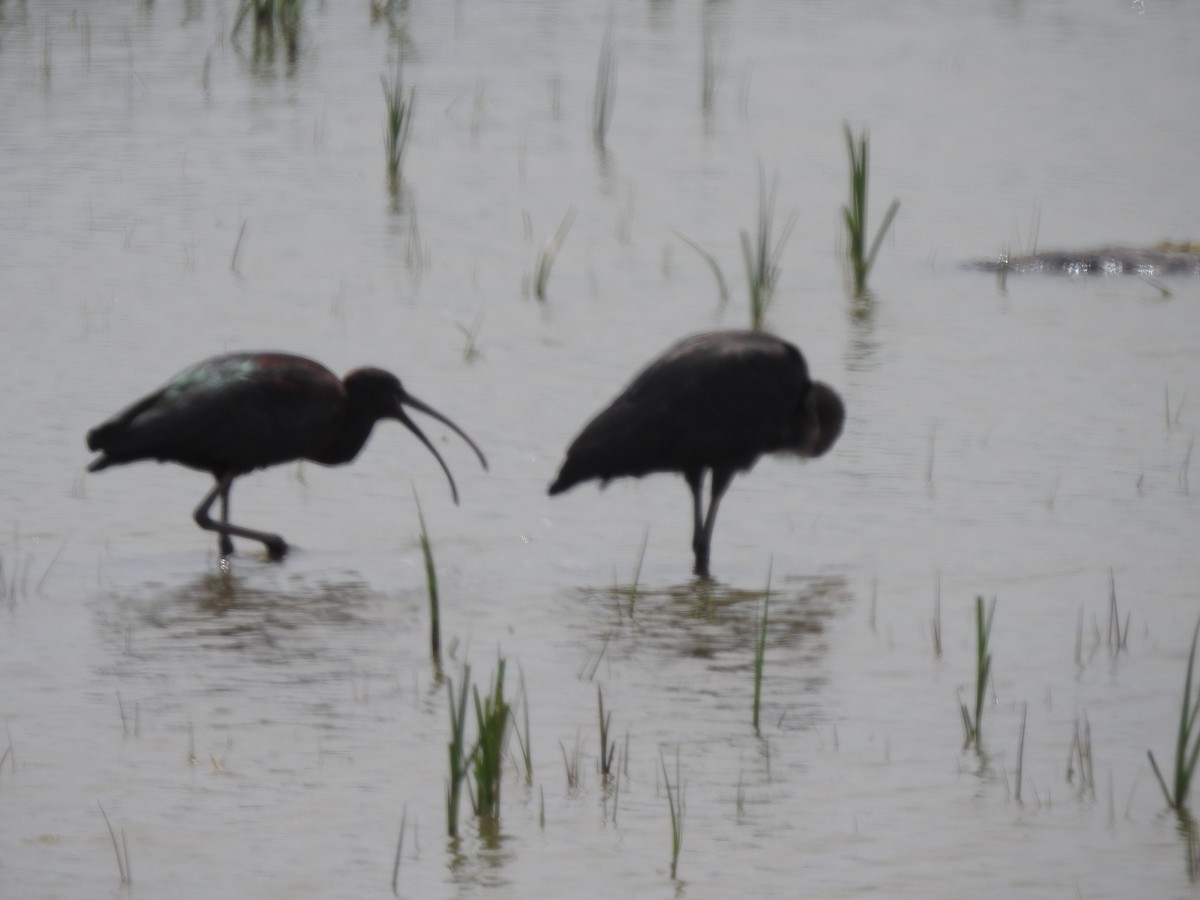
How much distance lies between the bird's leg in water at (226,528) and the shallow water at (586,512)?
0.07m

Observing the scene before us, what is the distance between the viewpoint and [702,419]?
709 centimetres

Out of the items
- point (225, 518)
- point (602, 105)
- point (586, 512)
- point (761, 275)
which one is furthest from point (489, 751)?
point (602, 105)

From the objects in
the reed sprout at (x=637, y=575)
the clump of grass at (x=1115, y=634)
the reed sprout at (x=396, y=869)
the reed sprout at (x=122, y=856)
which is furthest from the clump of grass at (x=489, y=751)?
the clump of grass at (x=1115, y=634)

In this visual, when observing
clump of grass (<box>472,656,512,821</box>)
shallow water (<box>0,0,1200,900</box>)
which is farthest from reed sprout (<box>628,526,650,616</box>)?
clump of grass (<box>472,656,512,821</box>)

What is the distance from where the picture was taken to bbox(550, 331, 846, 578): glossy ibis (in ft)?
22.9

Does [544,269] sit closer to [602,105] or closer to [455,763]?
[602,105]

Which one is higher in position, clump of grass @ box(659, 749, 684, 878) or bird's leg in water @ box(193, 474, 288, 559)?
clump of grass @ box(659, 749, 684, 878)

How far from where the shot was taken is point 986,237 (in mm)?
12602

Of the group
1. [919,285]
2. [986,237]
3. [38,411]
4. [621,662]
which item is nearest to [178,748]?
[621,662]

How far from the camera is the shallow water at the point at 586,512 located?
463 centimetres

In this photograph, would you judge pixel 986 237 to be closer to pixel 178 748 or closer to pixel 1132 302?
pixel 1132 302

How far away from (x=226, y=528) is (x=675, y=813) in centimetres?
286

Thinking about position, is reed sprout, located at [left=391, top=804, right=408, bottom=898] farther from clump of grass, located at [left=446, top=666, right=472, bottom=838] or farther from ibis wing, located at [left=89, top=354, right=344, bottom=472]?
ibis wing, located at [left=89, top=354, right=344, bottom=472]

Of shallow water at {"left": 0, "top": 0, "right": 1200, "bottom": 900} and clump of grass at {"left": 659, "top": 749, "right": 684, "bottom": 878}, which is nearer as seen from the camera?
clump of grass at {"left": 659, "top": 749, "right": 684, "bottom": 878}
